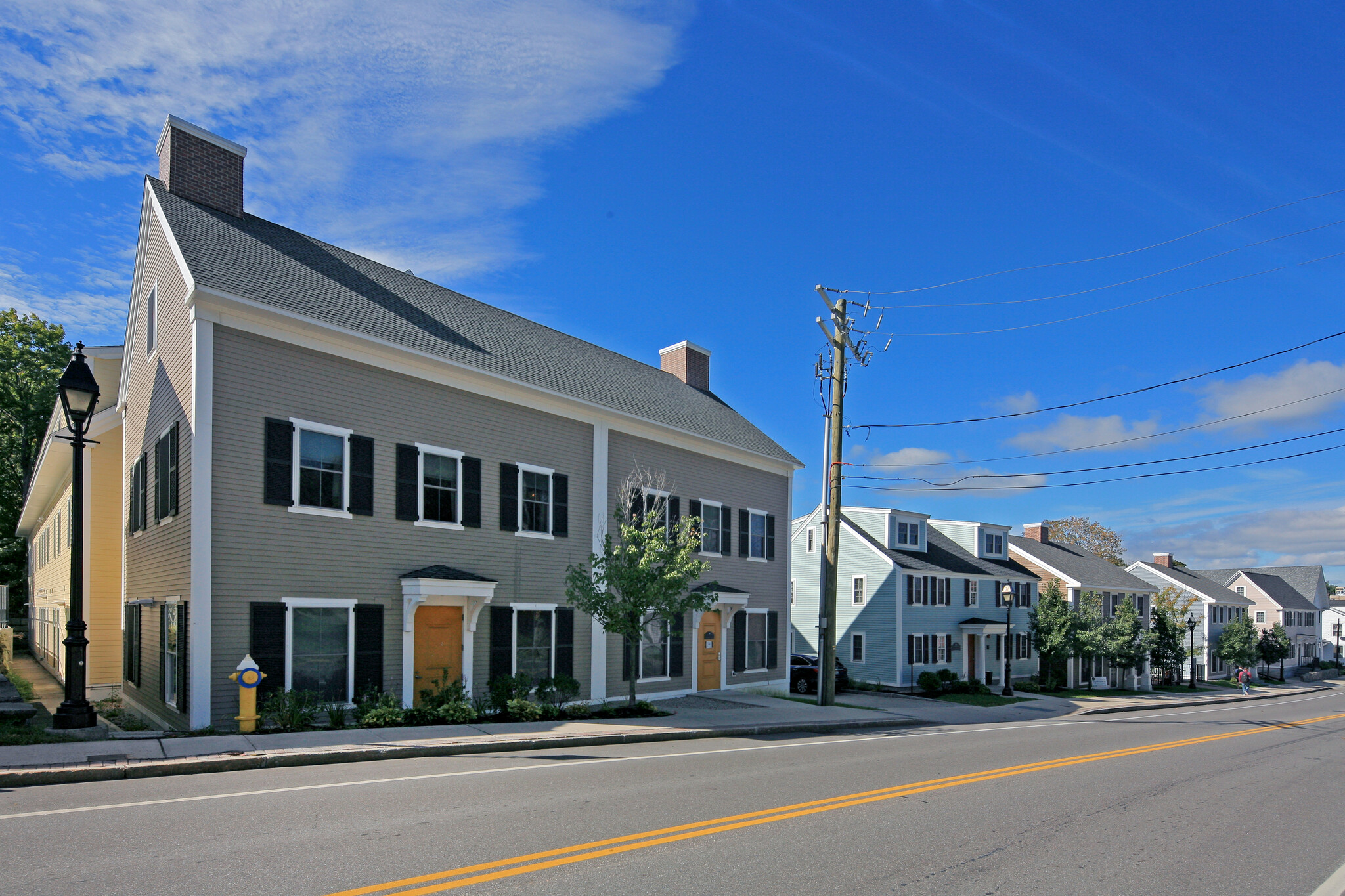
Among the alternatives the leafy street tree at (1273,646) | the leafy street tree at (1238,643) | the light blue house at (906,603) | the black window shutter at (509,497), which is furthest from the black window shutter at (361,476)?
the leafy street tree at (1273,646)

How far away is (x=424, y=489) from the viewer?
1728cm

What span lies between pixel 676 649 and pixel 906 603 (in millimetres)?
19157

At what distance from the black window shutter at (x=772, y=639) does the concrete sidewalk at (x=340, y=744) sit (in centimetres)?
741

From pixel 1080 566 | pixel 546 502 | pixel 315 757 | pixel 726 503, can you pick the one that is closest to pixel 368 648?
pixel 315 757

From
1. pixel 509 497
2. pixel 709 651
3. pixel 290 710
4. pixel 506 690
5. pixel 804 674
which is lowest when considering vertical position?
pixel 804 674

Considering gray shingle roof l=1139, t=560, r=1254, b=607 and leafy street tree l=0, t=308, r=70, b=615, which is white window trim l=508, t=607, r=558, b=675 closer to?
leafy street tree l=0, t=308, r=70, b=615

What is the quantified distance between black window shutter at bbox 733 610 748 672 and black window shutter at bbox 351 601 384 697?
38.8 feet

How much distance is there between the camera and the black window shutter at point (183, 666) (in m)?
14.0

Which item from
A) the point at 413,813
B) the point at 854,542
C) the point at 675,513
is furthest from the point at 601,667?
the point at 854,542

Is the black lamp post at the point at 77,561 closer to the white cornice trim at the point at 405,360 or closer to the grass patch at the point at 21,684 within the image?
the white cornice trim at the point at 405,360

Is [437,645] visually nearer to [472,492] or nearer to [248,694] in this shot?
[472,492]

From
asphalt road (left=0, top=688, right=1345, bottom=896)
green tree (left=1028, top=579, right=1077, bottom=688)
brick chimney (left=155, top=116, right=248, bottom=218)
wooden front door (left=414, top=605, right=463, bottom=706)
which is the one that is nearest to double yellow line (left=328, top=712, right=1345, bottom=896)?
asphalt road (left=0, top=688, right=1345, bottom=896)

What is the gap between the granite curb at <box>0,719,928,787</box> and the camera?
31.6 ft

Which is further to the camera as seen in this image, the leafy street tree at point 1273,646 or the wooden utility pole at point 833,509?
the leafy street tree at point 1273,646
